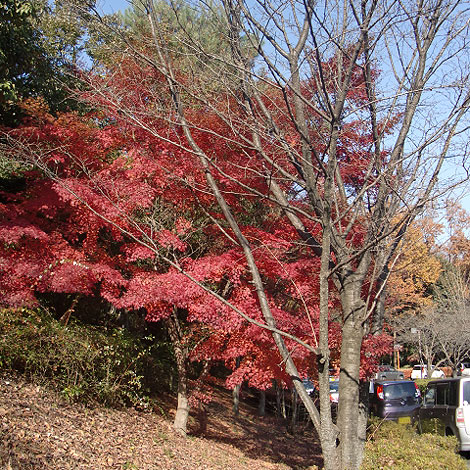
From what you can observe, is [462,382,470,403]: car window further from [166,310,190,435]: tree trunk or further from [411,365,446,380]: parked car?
[411,365,446,380]: parked car

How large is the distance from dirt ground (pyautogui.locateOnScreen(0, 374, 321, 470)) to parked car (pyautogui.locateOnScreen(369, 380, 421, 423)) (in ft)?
10.9

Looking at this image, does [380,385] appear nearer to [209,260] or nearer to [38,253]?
[209,260]

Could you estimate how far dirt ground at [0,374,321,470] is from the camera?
586 cm

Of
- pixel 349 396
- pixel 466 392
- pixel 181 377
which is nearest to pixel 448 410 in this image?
pixel 466 392

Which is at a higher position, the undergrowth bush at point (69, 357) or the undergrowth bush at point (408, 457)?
the undergrowth bush at point (69, 357)

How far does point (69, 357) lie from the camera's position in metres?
8.23

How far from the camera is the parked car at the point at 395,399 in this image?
48.2ft

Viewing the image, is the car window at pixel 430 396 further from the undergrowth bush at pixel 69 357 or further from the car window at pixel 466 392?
the undergrowth bush at pixel 69 357

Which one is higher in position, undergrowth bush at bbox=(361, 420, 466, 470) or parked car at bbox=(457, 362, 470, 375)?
parked car at bbox=(457, 362, 470, 375)

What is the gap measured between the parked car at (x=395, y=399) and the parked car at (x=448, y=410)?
12.1 ft

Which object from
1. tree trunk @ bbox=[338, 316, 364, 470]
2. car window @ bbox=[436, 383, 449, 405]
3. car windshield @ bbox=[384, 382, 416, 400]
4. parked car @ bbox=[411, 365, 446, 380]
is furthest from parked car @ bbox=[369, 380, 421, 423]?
parked car @ bbox=[411, 365, 446, 380]

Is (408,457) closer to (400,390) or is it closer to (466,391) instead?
(466,391)

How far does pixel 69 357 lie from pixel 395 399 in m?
10.4

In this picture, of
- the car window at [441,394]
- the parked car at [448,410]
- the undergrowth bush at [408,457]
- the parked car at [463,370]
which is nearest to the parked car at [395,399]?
the parked car at [448,410]
